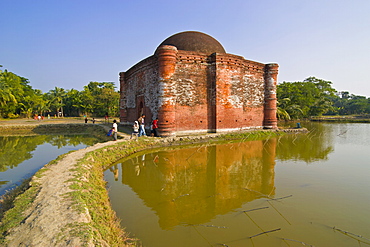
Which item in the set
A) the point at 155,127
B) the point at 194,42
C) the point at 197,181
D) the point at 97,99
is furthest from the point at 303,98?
the point at 97,99

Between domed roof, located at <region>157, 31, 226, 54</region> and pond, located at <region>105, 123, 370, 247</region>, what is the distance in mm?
8850

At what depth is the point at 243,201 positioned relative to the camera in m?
4.00

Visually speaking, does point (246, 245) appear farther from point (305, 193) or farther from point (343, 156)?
point (343, 156)

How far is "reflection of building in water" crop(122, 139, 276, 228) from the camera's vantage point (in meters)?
3.69

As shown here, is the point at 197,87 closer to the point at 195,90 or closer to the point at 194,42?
the point at 195,90

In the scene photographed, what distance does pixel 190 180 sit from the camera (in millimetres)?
5191

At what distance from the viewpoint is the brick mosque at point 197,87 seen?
429 inches

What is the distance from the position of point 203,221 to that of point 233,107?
10320mm

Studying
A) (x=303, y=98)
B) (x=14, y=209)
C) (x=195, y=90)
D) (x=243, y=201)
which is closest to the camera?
(x=14, y=209)

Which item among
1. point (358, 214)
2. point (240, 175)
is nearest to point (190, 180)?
point (240, 175)

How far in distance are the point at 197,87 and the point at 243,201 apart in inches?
352

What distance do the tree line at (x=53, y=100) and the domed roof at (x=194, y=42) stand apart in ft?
74.7

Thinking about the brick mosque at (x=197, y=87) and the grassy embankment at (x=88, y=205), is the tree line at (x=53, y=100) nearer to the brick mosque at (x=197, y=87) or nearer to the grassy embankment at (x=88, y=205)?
the brick mosque at (x=197, y=87)

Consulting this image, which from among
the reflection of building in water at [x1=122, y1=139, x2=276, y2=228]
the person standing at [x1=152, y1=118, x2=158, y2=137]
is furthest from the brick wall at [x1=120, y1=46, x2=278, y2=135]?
the reflection of building in water at [x1=122, y1=139, x2=276, y2=228]
